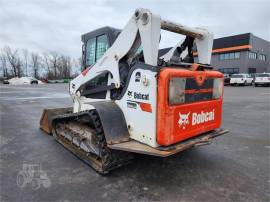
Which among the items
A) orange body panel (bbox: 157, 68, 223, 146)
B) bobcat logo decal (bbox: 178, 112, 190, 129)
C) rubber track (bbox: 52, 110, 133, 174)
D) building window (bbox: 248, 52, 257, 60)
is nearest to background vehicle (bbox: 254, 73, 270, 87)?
building window (bbox: 248, 52, 257, 60)

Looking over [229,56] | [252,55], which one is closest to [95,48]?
[229,56]

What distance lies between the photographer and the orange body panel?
2826 mm

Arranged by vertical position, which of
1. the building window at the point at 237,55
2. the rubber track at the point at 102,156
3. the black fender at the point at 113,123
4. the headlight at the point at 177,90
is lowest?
the rubber track at the point at 102,156

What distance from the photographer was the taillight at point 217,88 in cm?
374

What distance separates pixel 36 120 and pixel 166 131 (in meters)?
5.84

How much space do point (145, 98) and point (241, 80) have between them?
28394 millimetres

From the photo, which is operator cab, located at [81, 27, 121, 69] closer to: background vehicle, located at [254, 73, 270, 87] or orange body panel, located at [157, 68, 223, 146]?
orange body panel, located at [157, 68, 223, 146]

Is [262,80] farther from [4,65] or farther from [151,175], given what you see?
[4,65]

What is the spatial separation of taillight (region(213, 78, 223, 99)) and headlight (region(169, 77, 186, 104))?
0.93 m

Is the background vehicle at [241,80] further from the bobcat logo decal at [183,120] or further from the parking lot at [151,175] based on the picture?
the bobcat logo decal at [183,120]

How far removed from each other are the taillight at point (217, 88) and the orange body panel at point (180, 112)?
7 centimetres

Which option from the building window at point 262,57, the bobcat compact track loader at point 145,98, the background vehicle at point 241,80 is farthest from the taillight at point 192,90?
the building window at point 262,57

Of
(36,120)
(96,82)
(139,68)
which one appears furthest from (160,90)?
(36,120)

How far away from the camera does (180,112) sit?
3.04 metres
